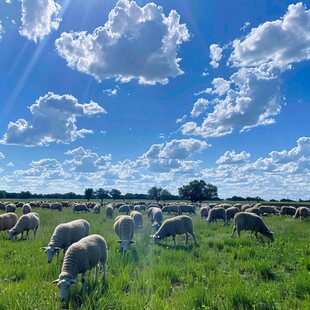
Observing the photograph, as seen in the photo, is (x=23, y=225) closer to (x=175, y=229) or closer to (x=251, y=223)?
(x=175, y=229)

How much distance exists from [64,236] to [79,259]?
4.32 m

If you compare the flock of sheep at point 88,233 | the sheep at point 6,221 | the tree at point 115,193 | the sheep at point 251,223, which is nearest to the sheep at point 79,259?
the flock of sheep at point 88,233

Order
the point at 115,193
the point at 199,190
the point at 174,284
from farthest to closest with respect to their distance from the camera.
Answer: the point at 115,193 → the point at 199,190 → the point at 174,284

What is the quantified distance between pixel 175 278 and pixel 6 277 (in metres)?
4.95

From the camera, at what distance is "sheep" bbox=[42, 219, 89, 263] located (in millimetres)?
10820

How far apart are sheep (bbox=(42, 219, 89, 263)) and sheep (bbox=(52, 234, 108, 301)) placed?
242 cm

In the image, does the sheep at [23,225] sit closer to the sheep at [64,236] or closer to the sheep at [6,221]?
the sheep at [6,221]

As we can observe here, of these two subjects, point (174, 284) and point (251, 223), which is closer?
point (174, 284)

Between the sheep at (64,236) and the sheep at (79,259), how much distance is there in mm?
2425

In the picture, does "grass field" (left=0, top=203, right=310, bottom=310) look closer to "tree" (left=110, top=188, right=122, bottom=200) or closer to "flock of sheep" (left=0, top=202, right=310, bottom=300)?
"flock of sheep" (left=0, top=202, right=310, bottom=300)

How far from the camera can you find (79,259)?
7.88m

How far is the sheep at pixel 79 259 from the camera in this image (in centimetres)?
680

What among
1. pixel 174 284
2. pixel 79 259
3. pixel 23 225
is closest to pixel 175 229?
pixel 174 284

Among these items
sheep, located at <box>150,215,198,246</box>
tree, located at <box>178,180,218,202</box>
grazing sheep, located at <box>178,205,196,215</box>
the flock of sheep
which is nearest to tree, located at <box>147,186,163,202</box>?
tree, located at <box>178,180,218,202</box>
